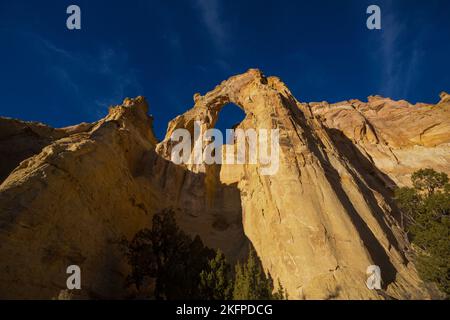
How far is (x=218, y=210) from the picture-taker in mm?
33406

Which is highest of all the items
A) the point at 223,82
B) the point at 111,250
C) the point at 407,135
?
the point at 223,82

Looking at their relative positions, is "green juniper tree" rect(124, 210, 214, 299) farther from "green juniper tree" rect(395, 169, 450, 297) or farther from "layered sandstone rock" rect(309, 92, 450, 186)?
"layered sandstone rock" rect(309, 92, 450, 186)

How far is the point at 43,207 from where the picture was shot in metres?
19.7

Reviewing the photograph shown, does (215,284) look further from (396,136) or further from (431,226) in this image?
(396,136)

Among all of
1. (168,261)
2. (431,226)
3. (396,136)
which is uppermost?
(396,136)

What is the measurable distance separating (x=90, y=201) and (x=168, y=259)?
672 centimetres

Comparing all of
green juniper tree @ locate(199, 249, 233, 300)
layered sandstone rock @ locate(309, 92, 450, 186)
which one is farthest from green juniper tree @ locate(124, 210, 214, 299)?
layered sandstone rock @ locate(309, 92, 450, 186)

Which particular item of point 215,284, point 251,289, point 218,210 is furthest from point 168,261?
point 218,210

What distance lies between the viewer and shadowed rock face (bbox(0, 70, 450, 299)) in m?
18.6

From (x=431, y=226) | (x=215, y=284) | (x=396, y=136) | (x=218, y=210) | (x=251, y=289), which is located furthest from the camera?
(x=396, y=136)

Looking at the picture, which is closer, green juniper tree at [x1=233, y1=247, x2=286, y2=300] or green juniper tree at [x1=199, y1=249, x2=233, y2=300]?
green juniper tree at [x1=233, y1=247, x2=286, y2=300]

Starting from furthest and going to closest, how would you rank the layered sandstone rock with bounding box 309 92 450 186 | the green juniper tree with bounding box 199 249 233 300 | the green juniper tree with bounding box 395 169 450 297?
the layered sandstone rock with bounding box 309 92 450 186 < the green juniper tree with bounding box 395 169 450 297 < the green juniper tree with bounding box 199 249 233 300
